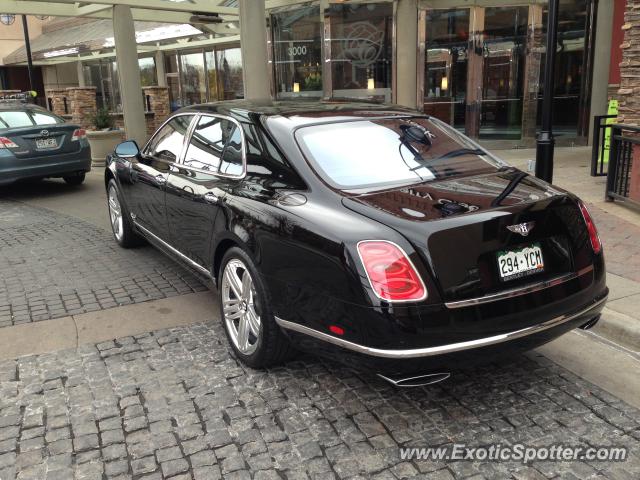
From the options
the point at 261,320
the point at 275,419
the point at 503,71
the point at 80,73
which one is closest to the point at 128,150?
the point at 261,320

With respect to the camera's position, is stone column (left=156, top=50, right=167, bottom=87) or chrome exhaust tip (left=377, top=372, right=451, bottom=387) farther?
stone column (left=156, top=50, right=167, bottom=87)

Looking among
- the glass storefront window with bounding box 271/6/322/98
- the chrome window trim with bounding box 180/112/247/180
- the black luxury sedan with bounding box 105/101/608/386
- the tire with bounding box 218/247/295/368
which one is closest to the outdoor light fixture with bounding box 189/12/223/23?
the glass storefront window with bounding box 271/6/322/98

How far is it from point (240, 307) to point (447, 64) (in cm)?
1224

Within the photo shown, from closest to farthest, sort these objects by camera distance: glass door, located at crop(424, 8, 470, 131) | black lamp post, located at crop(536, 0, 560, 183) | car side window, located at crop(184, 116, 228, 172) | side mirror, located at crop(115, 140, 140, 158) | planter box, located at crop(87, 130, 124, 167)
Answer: car side window, located at crop(184, 116, 228, 172), side mirror, located at crop(115, 140, 140, 158), black lamp post, located at crop(536, 0, 560, 183), planter box, located at crop(87, 130, 124, 167), glass door, located at crop(424, 8, 470, 131)

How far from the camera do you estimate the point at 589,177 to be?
9.74 metres

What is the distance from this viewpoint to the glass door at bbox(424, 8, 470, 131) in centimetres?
1434

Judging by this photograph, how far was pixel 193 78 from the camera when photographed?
24.2 metres

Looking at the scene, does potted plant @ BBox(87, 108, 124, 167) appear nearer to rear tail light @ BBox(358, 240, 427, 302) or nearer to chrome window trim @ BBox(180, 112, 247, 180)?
chrome window trim @ BBox(180, 112, 247, 180)

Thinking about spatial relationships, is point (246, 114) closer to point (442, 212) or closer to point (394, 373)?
point (442, 212)

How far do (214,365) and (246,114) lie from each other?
1.72 meters

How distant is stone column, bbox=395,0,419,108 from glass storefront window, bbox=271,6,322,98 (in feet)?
7.12

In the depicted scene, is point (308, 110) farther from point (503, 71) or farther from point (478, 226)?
point (503, 71)

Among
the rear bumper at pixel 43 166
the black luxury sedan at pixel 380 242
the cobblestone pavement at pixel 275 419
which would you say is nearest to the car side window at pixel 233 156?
the black luxury sedan at pixel 380 242

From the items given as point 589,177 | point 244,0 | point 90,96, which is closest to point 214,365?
point 589,177
